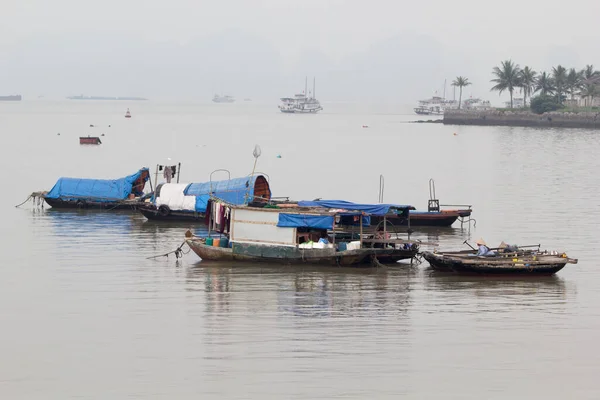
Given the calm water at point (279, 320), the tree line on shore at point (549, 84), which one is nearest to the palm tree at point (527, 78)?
the tree line on shore at point (549, 84)

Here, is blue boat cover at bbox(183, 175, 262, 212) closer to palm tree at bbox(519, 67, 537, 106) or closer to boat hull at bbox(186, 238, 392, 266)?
boat hull at bbox(186, 238, 392, 266)

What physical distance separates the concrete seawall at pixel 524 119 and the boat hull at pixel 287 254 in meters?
109

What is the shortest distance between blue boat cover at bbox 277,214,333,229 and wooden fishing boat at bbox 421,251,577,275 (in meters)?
3.17

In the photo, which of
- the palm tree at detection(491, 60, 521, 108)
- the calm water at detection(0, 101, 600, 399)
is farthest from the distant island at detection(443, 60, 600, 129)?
the calm water at detection(0, 101, 600, 399)

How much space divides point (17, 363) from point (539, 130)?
117m

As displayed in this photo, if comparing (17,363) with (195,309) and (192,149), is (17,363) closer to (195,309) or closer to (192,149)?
(195,309)

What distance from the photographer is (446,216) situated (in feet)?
126

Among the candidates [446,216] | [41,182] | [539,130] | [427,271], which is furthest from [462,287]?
[539,130]

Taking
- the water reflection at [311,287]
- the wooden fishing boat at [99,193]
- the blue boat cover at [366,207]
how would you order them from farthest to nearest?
1. the wooden fishing boat at [99,193]
2. the blue boat cover at [366,207]
3. the water reflection at [311,287]

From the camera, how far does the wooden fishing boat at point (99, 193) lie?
4234 centimetres

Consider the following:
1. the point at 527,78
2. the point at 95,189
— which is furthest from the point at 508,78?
the point at 95,189

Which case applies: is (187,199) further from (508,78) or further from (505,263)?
(508,78)

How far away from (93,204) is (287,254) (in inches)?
624

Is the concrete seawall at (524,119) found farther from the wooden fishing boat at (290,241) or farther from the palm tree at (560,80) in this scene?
the wooden fishing boat at (290,241)
